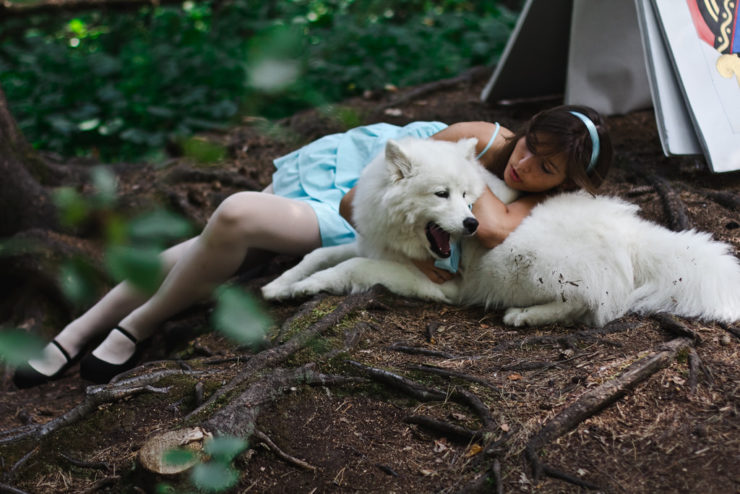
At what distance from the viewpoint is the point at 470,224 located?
8.91 feet

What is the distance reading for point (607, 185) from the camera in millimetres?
4047

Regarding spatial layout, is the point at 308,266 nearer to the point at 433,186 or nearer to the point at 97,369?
the point at 433,186

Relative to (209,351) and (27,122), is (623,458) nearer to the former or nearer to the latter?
(209,351)

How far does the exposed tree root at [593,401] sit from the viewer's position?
74.2 inches

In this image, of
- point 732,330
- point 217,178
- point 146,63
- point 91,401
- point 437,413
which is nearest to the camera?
point 437,413

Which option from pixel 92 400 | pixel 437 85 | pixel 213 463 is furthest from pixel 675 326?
pixel 437 85

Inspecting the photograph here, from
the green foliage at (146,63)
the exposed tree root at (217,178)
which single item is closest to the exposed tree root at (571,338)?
the exposed tree root at (217,178)

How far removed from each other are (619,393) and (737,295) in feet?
2.99

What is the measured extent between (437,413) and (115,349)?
194 cm

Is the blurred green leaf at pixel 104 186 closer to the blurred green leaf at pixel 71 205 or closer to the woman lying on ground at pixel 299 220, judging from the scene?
the blurred green leaf at pixel 71 205

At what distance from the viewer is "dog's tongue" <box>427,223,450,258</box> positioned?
2973 millimetres

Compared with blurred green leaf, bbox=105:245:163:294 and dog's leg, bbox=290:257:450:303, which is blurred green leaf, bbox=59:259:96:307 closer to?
blurred green leaf, bbox=105:245:163:294

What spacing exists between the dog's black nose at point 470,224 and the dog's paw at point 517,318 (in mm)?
505

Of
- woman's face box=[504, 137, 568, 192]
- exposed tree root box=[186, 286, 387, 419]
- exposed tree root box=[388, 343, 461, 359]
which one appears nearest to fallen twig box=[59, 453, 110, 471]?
exposed tree root box=[186, 286, 387, 419]
